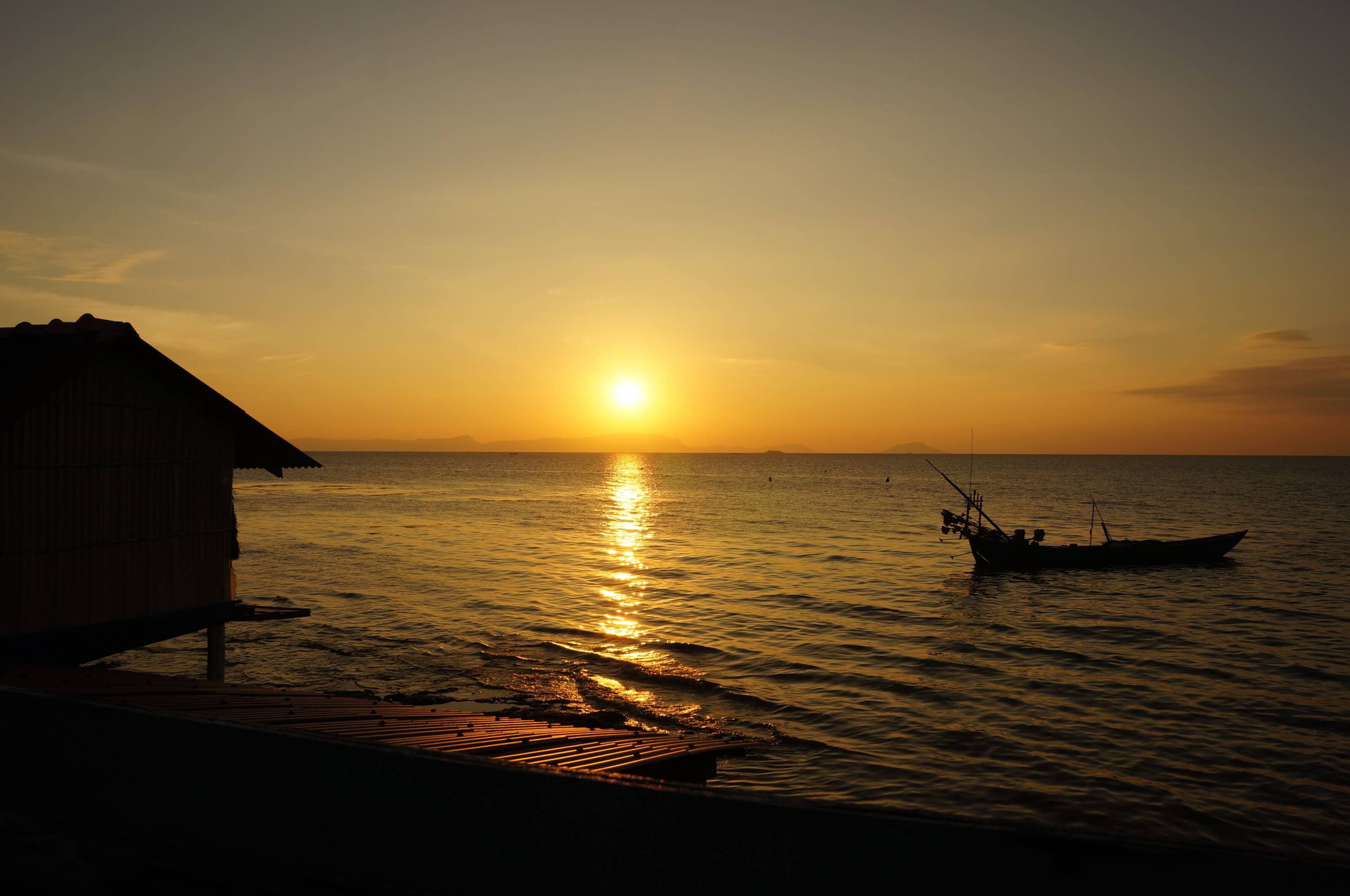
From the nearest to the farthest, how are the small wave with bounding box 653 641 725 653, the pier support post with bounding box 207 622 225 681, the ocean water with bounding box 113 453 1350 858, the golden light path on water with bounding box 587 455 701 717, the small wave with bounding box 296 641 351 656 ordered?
Result: the ocean water with bounding box 113 453 1350 858 < the pier support post with bounding box 207 622 225 681 < the golden light path on water with bounding box 587 455 701 717 < the small wave with bounding box 296 641 351 656 < the small wave with bounding box 653 641 725 653

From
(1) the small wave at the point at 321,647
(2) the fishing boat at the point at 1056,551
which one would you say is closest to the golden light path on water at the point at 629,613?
(1) the small wave at the point at 321,647

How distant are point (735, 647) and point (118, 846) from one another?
20204 mm

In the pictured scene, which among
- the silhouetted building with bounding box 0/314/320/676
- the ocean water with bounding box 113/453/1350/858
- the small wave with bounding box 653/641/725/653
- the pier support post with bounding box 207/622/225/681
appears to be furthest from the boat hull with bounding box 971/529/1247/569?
the silhouetted building with bounding box 0/314/320/676

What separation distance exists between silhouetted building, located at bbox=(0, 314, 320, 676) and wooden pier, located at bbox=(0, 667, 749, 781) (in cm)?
167

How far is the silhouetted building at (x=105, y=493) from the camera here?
36.7 ft

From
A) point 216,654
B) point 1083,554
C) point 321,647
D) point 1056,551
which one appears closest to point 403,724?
A: point 216,654

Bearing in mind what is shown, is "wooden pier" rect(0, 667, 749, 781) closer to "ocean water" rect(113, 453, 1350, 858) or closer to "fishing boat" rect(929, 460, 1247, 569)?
"ocean water" rect(113, 453, 1350, 858)

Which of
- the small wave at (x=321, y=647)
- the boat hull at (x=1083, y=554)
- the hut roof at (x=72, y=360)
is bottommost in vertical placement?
the small wave at (x=321, y=647)

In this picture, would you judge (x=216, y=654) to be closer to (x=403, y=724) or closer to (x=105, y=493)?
(x=105, y=493)

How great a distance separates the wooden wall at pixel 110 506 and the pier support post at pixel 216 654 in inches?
59.4

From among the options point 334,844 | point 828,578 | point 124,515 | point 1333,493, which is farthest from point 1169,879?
point 1333,493

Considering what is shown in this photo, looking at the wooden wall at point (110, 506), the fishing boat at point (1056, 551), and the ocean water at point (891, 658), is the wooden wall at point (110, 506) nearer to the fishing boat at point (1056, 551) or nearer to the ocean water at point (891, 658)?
the ocean water at point (891, 658)

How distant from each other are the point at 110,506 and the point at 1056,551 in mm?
41017

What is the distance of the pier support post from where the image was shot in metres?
15.6
